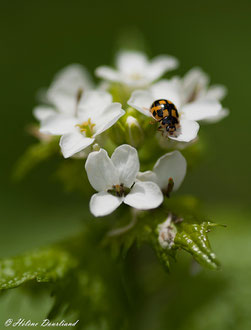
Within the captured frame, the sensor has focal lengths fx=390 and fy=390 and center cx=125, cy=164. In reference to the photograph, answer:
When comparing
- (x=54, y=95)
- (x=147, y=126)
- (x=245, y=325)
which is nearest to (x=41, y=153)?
(x=54, y=95)

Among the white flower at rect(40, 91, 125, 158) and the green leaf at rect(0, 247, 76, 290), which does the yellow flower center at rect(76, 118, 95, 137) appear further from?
the green leaf at rect(0, 247, 76, 290)

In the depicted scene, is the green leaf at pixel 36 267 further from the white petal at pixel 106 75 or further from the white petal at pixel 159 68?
the white petal at pixel 159 68

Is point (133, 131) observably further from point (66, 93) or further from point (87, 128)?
point (66, 93)

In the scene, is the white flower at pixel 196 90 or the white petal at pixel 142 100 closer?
the white petal at pixel 142 100

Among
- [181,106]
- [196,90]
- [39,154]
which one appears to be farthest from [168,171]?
[39,154]

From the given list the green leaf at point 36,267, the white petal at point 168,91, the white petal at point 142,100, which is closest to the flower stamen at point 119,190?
the white petal at point 142,100

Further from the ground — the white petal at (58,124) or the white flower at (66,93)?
the white flower at (66,93)
